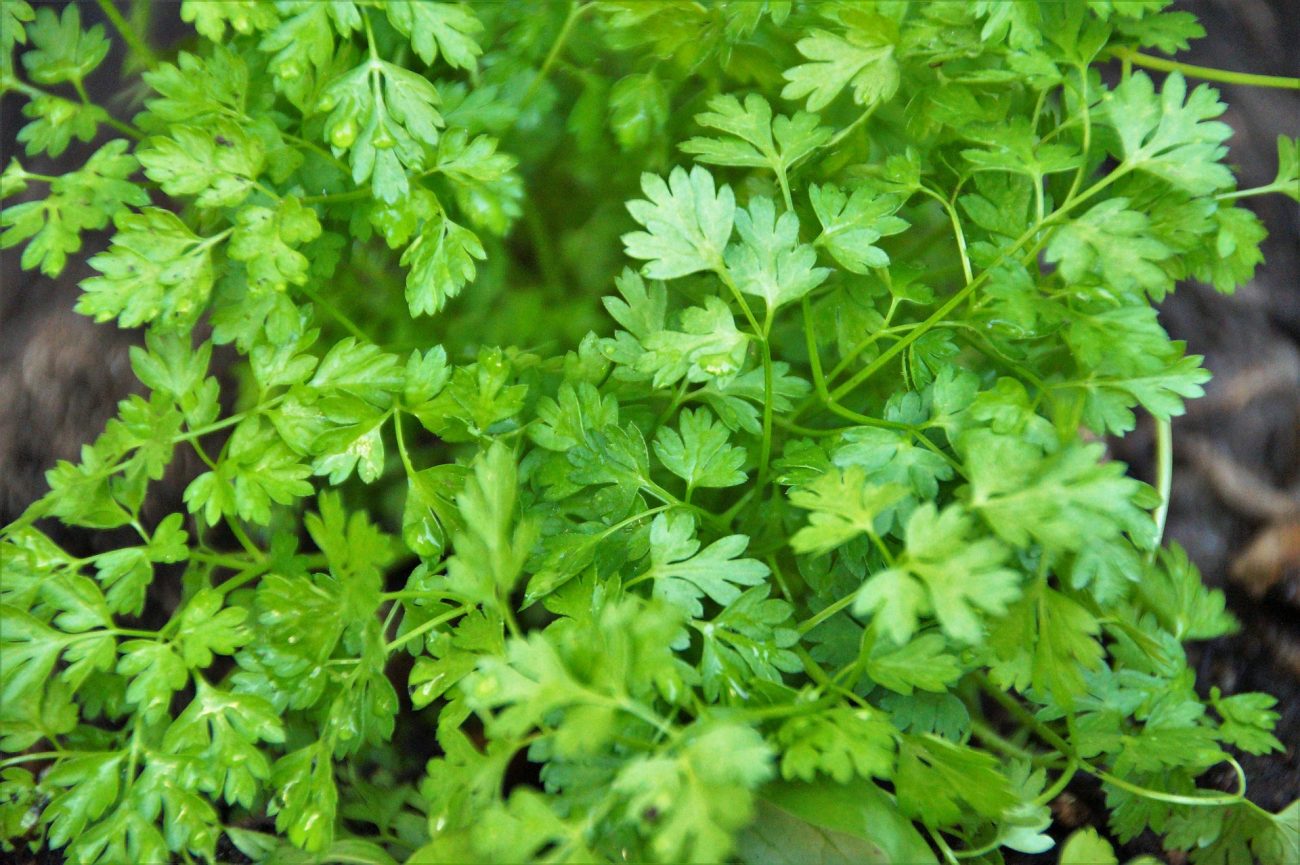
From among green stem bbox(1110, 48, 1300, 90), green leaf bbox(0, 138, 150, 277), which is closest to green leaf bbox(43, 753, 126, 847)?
green leaf bbox(0, 138, 150, 277)

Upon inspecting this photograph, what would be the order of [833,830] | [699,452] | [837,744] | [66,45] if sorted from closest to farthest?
[837,744] < [833,830] < [699,452] < [66,45]

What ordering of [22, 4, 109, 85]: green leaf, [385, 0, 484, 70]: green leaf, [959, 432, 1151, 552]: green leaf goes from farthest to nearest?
[22, 4, 109, 85]: green leaf → [385, 0, 484, 70]: green leaf → [959, 432, 1151, 552]: green leaf

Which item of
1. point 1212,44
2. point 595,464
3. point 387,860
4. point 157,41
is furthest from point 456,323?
point 1212,44

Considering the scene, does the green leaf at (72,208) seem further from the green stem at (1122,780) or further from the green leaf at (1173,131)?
the green stem at (1122,780)

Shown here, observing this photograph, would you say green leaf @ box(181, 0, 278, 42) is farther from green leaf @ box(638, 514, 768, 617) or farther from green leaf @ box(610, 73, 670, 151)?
green leaf @ box(638, 514, 768, 617)

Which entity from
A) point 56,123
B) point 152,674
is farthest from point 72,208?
point 152,674

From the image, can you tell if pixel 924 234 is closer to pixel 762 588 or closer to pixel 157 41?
pixel 762 588

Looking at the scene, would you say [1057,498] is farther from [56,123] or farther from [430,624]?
[56,123]
